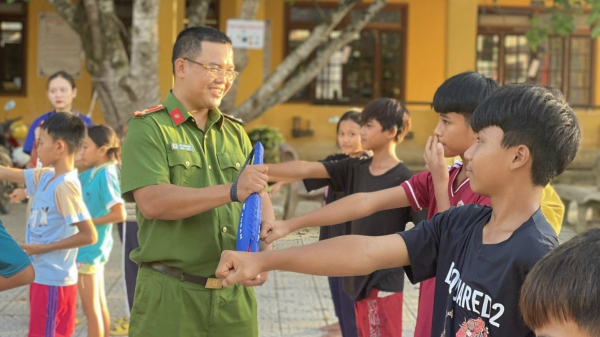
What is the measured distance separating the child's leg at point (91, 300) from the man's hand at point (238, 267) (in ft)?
10.8

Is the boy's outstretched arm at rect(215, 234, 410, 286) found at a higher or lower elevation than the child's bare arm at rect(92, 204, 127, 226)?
higher

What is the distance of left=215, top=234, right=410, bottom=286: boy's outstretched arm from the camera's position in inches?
84.3

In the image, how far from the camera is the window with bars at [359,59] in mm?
15578

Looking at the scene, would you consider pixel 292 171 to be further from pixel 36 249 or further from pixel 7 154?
pixel 7 154

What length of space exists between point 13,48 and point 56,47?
0.84 meters

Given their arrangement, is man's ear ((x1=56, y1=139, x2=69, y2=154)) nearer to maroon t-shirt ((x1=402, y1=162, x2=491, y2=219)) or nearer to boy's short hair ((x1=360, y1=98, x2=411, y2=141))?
boy's short hair ((x1=360, y1=98, x2=411, y2=141))

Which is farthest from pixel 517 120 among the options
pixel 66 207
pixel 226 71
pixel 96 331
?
pixel 96 331

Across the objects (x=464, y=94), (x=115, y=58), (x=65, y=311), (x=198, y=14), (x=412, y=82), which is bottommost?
(x=65, y=311)

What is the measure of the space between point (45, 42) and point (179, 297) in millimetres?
12881

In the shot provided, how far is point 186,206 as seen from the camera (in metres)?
3.03

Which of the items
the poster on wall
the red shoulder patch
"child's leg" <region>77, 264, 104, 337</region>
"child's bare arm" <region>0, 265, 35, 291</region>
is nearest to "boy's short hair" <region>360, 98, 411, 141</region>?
the red shoulder patch

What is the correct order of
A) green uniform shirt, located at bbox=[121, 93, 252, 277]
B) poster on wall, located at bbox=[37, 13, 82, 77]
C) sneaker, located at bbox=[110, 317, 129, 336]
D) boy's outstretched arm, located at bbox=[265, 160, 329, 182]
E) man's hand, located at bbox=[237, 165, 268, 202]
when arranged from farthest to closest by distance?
poster on wall, located at bbox=[37, 13, 82, 77] → sneaker, located at bbox=[110, 317, 129, 336] → boy's outstretched arm, located at bbox=[265, 160, 329, 182] → green uniform shirt, located at bbox=[121, 93, 252, 277] → man's hand, located at bbox=[237, 165, 268, 202]

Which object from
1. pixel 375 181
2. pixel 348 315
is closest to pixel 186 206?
pixel 375 181

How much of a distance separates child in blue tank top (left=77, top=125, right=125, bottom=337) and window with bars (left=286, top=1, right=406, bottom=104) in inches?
395
